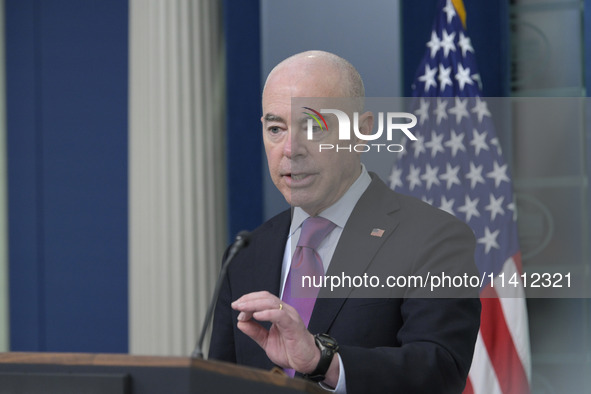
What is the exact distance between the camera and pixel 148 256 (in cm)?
441

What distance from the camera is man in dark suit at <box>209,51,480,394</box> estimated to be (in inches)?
73.9

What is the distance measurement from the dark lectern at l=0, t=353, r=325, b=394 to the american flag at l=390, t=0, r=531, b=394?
1982mm

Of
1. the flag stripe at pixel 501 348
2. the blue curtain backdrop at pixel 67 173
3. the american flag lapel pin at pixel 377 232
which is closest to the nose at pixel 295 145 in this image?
the american flag lapel pin at pixel 377 232

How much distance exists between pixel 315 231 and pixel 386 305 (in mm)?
316

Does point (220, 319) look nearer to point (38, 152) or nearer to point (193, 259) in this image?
point (193, 259)

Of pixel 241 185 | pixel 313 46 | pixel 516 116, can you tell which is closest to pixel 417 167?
pixel 516 116

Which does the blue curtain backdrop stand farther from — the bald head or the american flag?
the bald head

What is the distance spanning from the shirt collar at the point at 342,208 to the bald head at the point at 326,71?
264 millimetres

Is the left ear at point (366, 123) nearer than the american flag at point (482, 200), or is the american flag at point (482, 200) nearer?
the left ear at point (366, 123)

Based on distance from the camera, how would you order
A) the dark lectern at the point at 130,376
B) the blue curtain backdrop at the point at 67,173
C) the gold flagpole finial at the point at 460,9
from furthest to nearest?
the blue curtain backdrop at the point at 67,173 < the gold flagpole finial at the point at 460,9 < the dark lectern at the point at 130,376

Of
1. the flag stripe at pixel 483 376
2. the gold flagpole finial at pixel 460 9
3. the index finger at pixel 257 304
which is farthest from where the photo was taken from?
the gold flagpole finial at pixel 460 9

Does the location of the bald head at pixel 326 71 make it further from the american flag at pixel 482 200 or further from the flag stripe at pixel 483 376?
the flag stripe at pixel 483 376

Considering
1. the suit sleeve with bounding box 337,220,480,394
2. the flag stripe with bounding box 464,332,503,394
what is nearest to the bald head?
the suit sleeve with bounding box 337,220,480,394

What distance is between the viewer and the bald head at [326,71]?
2.22 metres
